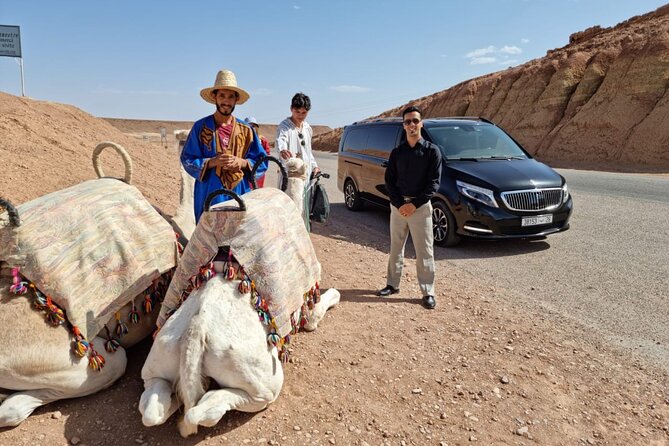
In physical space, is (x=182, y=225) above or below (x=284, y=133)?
below

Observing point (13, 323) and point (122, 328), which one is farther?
point (122, 328)

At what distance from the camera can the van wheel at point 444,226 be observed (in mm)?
6559

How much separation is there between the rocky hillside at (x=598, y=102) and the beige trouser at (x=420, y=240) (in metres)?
18.3

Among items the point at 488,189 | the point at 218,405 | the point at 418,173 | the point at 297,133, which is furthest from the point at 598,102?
the point at 218,405

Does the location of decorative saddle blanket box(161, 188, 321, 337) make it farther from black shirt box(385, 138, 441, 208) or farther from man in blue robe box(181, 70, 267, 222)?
black shirt box(385, 138, 441, 208)

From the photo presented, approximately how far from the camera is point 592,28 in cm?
3338

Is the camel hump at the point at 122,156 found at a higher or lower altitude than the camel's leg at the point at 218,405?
higher

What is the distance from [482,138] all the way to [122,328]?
21.1ft

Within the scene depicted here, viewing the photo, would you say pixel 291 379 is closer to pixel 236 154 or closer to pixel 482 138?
pixel 236 154

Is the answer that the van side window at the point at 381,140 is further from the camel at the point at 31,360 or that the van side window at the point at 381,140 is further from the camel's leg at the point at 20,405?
the camel's leg at the point at 20,405

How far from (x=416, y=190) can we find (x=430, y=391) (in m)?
1.98

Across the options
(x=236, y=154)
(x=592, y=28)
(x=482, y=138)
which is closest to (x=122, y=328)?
(x=236, y=154)

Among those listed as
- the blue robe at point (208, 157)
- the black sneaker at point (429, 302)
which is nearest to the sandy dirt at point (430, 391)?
the black sneaker at point (429, 302)

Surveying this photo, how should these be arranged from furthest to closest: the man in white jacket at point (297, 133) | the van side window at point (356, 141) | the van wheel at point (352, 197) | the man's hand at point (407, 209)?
the van wheel at point (352, 197) < the van side window at point (356, 141) < the man in white jacket at point (297, 133) < the man's hand at point (407, 209)
